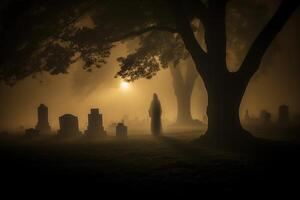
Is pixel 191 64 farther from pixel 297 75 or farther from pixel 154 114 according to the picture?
pixel 297 75

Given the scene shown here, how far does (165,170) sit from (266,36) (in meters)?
9.03

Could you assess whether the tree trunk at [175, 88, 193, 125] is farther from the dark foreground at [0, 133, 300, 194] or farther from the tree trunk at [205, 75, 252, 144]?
the dark foreground at [0, 133, 300, 194]

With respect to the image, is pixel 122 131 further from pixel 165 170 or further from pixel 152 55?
pixel 165 170

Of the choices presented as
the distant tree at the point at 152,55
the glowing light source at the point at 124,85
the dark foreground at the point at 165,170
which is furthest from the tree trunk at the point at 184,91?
the glowing light source at the point at 124,85

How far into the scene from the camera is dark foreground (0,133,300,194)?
321 inches

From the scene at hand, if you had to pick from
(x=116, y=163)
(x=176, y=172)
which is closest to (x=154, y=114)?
(x=116, y=163)

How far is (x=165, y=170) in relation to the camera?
10156 millimetres

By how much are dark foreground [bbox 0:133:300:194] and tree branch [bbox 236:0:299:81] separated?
390 cm

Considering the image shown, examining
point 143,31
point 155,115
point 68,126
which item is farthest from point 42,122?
point 143,31

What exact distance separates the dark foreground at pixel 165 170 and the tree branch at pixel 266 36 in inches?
154

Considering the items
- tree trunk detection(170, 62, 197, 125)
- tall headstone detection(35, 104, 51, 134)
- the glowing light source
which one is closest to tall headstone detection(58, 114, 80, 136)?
tall headstone detection(35, 104, 51, 134)

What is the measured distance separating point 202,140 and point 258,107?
41.6m

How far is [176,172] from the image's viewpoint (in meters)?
9.80

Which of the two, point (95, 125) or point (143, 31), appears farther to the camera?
point (95, 125)
